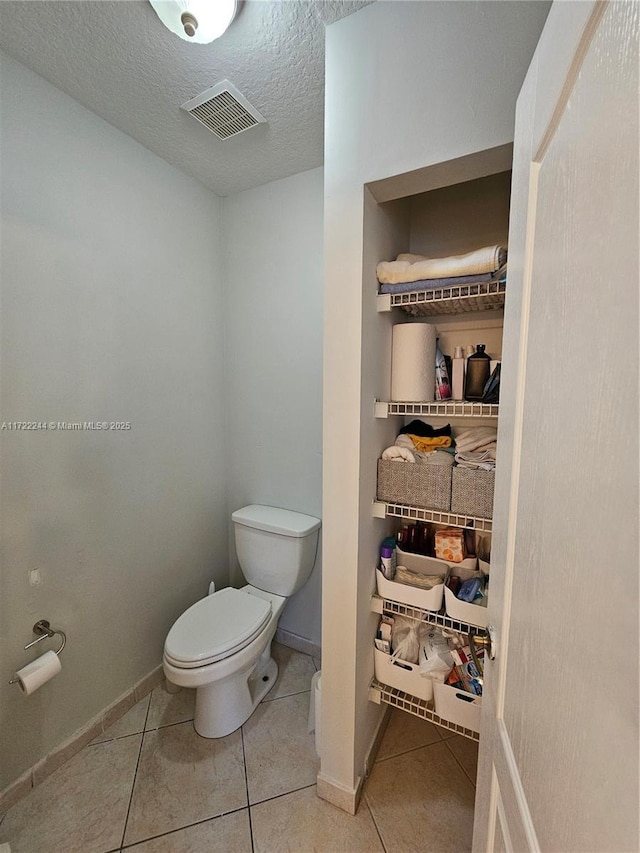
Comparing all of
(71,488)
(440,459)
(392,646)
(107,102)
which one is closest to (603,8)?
(440,459)

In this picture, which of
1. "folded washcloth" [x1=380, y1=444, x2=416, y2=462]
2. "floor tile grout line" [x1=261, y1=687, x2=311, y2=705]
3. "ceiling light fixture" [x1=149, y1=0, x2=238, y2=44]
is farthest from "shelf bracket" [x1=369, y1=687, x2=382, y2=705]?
"ceiling light fixture" [x1=149, y1=0, x2=238, y2=44]

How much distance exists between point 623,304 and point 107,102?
5.98 feet

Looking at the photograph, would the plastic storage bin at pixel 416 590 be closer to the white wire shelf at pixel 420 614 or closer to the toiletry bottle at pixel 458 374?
the white wire shelf at pixel 420 614

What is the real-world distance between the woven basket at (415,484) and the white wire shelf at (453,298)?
0.51 meters

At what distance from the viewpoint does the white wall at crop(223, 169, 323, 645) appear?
1765 millimetres

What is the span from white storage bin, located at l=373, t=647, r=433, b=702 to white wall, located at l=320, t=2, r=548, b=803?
0.04 meters

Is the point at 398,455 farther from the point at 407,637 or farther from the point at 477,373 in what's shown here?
the point at 407,637

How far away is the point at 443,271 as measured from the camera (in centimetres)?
103

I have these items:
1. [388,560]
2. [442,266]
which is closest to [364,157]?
[442,266]

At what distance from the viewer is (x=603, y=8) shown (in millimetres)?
366

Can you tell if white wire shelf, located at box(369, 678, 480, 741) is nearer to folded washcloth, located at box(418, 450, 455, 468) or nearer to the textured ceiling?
folded washcloth, located at box(418, 450, 455, 468)

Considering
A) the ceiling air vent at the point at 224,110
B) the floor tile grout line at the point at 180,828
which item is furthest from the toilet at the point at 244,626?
the ceiling air vent at the point at 224,110

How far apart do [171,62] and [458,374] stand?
54.6 inches

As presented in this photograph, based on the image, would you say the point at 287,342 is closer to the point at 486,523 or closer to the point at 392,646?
the point at 486,523
